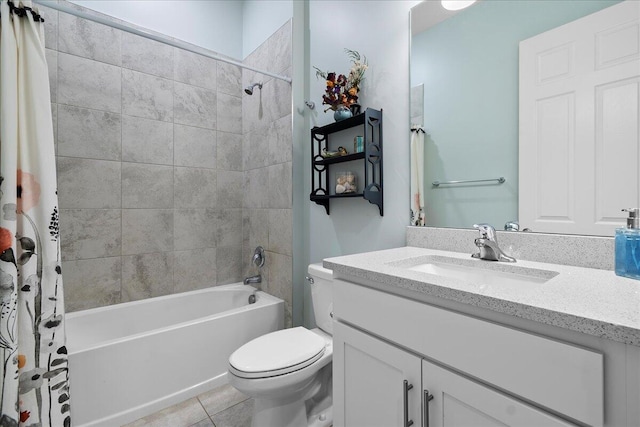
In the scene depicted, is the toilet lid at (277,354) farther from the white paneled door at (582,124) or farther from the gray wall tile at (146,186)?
the gray wall tile at (146,186)

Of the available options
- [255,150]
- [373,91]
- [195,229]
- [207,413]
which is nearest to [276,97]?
[255,150]

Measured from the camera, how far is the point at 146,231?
208cm

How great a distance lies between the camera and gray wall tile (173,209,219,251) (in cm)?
222

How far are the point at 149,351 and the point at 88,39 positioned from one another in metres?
1.91

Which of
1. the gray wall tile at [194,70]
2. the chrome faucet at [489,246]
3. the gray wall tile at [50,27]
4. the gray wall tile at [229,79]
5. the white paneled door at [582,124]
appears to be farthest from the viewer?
the gray wall tile at [229,79]

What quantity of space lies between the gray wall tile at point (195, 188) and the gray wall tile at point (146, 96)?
409 millimetres

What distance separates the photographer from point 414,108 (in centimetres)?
145

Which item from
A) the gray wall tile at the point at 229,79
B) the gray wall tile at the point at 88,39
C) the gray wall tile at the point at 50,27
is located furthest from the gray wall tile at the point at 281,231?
the gray wall tile at the point at 50,27

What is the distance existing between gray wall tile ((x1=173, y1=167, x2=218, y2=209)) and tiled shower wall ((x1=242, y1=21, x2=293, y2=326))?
10.6 inches

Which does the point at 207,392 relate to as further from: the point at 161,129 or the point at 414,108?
the point at 414,108

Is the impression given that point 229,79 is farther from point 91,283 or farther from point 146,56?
point 91,283

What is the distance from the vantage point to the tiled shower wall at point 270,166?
6.63 ft

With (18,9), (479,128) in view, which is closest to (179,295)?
(18,9)

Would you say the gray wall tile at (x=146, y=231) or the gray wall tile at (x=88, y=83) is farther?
the gray wall tile at (x=146, y=231)
